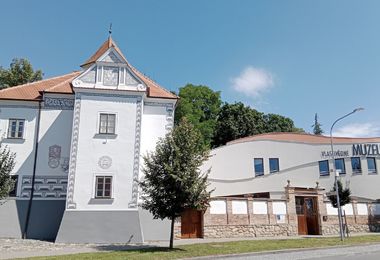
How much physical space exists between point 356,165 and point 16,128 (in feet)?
101

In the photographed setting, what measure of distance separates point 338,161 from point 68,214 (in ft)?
87.0

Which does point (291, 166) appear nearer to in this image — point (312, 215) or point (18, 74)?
point (312, 215)

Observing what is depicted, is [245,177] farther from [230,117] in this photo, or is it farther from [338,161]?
[230,117]

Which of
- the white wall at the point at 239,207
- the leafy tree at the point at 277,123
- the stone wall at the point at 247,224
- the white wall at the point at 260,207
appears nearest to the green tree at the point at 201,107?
the leafy tree at the point at 277,123

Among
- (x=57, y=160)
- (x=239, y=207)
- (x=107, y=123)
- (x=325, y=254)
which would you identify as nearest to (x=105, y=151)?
(x=107, y=123)

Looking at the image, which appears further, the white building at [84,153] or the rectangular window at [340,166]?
the rectangular window at [340,166]

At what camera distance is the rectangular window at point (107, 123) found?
869 inches

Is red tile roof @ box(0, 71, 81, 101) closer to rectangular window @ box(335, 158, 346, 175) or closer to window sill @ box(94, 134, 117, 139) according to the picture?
window sill @ box(94, 134, 117, 139)

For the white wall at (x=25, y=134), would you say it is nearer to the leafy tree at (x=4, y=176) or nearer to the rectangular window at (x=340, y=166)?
the leafy tree at (x=4, y=176)

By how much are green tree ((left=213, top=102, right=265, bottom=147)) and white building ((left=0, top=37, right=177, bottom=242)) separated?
27.0 meters

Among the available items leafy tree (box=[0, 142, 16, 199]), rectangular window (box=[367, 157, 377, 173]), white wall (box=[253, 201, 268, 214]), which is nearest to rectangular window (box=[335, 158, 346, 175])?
rectangular window (box=[367, 157, 377, 173])

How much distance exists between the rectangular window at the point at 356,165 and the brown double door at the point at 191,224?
1980cm

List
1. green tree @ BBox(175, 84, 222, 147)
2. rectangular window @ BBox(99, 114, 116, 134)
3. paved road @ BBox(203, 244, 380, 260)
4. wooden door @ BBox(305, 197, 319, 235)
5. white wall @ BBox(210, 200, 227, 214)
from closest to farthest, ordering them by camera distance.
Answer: paved road @ BBox(203, 244, 380, 260) < rectangular window @ BBox(99, 114, 116, 134) < white wall @ BBox(210, 200, 227, 214) < wooden door @ BBox(305, 197, 319, 235) < green tree @ BBox(175, 84, 222, 147)

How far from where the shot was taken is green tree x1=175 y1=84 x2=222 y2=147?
47562mm
